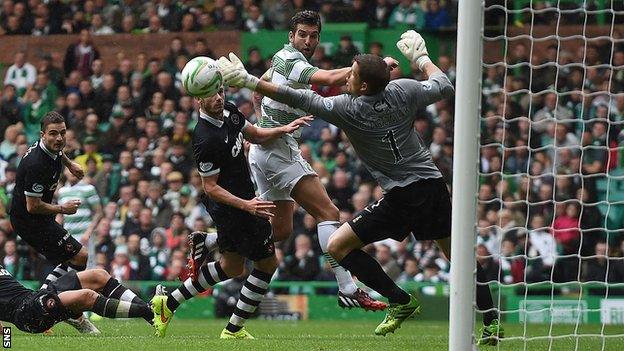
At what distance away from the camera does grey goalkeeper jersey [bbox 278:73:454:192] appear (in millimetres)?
8742

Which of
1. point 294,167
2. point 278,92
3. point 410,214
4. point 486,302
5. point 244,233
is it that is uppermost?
point 278,92

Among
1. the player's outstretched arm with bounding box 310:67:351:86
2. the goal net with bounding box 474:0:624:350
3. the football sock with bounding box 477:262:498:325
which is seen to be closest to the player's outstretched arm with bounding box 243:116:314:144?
Result: the player's outstretched arm with bounding box 310:67:351:86

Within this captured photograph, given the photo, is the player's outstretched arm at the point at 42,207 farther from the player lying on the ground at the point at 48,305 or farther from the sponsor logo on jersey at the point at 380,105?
the sponsor logo on jersey at the point at 380,105

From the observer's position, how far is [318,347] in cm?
878

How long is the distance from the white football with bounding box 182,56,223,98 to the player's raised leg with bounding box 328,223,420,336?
4.79 ft

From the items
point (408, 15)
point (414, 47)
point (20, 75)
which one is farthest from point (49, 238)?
point (20, 75)

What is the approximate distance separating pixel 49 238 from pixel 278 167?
2.45 metres

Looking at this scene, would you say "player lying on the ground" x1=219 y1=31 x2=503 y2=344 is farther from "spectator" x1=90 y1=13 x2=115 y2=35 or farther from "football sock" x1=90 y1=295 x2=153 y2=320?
"spectator" x1=90 y1=13 x2=115 y2=35

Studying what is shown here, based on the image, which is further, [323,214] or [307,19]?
[323,214]

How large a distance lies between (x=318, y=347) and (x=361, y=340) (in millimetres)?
1041

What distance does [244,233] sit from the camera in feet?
32.6

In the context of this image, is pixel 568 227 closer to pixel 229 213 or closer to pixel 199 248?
pixel 199 248

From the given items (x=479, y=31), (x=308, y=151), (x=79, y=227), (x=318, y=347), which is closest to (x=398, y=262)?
(x=308, y=151)

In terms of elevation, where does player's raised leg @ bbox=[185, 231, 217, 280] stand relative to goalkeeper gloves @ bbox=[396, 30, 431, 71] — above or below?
below
